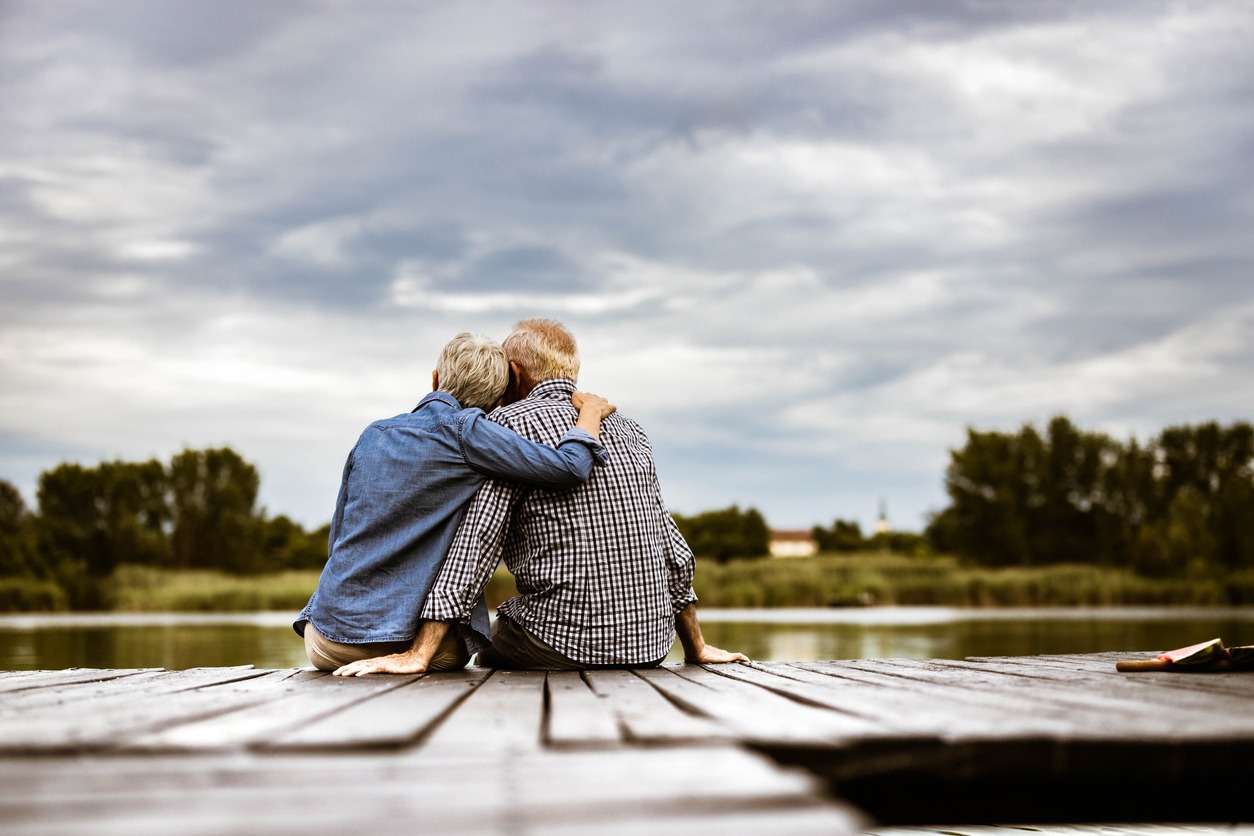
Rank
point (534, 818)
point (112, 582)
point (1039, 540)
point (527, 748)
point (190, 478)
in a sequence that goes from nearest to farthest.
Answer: point (534, 818), point (527, 748), point (112, 582), point (190, 478), point (1039, 540)

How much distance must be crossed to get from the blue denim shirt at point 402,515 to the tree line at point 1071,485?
28042mm

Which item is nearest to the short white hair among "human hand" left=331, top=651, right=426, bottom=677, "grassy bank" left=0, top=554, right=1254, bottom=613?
"human hand" left=331, top=651, right=426, bottom=677

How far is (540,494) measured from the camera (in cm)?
262

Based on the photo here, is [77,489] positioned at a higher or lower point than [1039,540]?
higher

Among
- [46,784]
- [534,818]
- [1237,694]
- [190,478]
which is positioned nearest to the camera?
[534,818]

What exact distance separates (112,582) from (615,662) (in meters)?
23.1

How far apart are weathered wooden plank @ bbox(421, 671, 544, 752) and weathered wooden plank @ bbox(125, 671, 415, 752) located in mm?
219

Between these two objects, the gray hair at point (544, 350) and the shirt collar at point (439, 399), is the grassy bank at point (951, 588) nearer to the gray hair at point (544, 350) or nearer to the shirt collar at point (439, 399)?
the gray hair at point (544, 350)

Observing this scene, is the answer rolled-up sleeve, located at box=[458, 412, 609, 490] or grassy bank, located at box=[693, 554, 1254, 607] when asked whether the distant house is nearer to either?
grassy bank, located at box=[693, 554, 1254, 607]

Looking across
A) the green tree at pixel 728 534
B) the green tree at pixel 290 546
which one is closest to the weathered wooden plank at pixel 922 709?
the green tree at pixel 290 546

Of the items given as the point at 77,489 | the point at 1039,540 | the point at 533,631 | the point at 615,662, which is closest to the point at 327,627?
the point at 533,631

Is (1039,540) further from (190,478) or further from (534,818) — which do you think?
(534,818)

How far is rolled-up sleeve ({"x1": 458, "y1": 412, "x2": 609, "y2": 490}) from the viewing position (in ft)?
8.09

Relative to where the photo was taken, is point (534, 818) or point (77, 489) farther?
point (77, 489)
